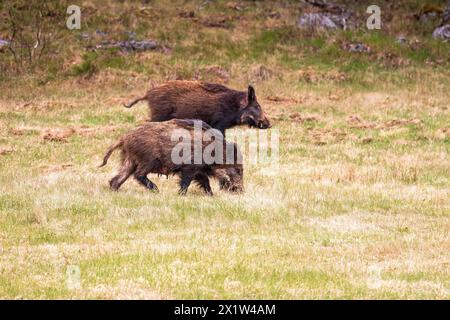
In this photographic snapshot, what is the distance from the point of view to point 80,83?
27.2 metres

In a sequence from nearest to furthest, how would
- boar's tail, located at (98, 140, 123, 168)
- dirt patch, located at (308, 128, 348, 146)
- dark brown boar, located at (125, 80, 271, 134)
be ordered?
boar's tail, located at (98, 140, 123, 168), dark brown boar, located at (125, 80, 271, 134), dirt patch, located at (308, 128, 348, 146)

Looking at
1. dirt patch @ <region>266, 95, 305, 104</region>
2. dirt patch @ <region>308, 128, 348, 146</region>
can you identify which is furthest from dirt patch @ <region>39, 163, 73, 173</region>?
dirt patch @ <region>266, 95, 305, 104</region>

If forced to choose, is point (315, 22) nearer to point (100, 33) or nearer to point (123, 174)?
point (100, 33)

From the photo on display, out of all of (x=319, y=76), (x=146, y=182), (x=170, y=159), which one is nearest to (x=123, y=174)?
(x=146, y=182)

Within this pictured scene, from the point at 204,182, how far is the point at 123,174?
132 centimetres

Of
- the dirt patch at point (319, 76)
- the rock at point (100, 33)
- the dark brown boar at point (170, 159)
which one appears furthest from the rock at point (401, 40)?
the dark brown boar at point (170, 159)

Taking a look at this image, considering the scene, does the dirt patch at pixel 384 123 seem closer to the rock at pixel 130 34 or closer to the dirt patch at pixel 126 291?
the rock at pixel 130 34

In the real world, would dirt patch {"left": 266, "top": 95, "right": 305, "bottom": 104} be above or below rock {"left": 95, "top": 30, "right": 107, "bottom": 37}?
below

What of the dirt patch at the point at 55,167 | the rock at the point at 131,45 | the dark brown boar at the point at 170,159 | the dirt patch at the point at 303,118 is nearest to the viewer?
the dark brown boar at the point at 170,159

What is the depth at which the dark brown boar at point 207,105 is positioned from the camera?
57.8ft

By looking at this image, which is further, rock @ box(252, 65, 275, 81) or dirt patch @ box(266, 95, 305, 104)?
rock @ box(252, 65, 275, 81)

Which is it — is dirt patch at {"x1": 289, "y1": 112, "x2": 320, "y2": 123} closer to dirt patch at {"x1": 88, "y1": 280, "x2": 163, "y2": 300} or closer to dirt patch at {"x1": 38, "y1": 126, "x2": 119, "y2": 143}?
dirt patch at {"x1": 38, "y1": 126, "x2": 119, "y2": 143}

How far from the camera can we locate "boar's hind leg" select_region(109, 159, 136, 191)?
44.0ft

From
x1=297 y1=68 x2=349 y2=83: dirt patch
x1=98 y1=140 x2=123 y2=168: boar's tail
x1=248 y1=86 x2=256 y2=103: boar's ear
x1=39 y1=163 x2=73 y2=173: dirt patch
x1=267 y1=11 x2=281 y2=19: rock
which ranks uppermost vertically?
x1=267 y1=11 x2=281 y2=19: rock
